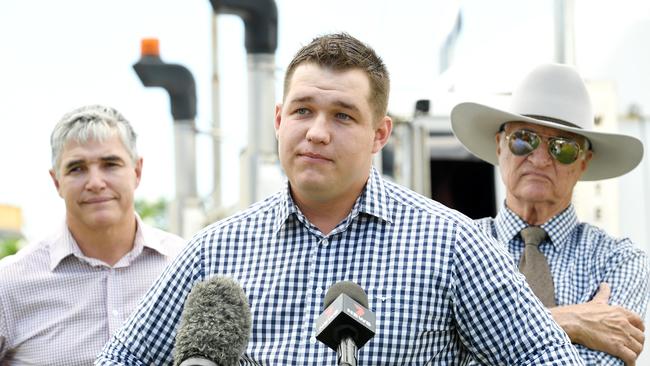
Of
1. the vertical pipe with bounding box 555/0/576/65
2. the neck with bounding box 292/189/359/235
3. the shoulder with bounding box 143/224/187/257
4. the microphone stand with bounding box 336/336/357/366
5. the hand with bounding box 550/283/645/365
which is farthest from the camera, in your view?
the vertical pipe with bounding box 555/0/576/65

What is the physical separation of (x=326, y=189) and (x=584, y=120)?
6.07 ft

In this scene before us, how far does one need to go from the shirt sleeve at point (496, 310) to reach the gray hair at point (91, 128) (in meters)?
1.96

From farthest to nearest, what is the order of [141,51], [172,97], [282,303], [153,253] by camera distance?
[172,97], [141,51], [153,253], [282,303]

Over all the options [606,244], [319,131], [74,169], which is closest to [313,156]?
[319,131]

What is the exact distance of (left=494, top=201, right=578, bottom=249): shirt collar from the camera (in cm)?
449

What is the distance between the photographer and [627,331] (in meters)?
4.11

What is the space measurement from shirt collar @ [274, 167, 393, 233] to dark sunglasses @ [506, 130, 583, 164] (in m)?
1.24

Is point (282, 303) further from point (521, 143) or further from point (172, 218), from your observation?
point (172, 218)

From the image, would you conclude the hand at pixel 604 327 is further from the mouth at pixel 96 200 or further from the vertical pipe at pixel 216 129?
the vertical pipe at pixel 216 129

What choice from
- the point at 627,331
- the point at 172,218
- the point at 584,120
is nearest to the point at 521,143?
the point at 584,120

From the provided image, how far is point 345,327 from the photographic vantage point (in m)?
2.51

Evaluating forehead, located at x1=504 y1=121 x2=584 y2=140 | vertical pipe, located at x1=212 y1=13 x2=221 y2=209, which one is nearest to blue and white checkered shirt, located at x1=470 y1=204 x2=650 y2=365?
forehead, located at x1=504 y1=121 x2=584 y2=140

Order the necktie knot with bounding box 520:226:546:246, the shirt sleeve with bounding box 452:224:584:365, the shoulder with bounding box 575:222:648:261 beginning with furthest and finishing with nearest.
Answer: the necktie knot with bounding box 520:226:546:246 → the shoulder with bounding box 575:222:648:261 → the shirt sleeve with bounding box 452:224:584:365

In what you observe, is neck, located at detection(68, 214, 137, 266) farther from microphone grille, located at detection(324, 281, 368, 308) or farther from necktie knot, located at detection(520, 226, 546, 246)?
microphone grille, located at detection(324, 281, 368, 308)
